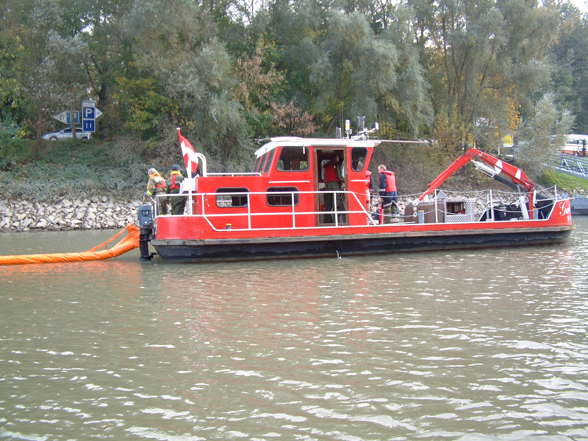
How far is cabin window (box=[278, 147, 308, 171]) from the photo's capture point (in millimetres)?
12445

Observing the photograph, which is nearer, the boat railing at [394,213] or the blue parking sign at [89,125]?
the boat railing at [394,213]

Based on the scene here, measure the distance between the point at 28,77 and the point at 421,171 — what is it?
2150 centimetres

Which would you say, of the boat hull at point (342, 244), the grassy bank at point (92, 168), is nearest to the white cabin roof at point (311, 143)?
the boat hull at point (342, 244)

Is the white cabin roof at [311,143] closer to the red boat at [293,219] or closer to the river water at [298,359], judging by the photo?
the red boat at [293,219]

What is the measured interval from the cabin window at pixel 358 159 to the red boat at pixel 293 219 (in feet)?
0.07

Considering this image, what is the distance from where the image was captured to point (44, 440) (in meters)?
3.78

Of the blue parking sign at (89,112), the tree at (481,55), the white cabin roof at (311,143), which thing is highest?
the tree at (481,55)

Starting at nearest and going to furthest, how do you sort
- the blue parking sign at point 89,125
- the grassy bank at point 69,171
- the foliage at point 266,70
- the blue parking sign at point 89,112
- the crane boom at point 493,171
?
the crane boom at point 493,171
the grassy bank at point 69,171
the foliage at point 266,70
the blue parking sign at point 89,112
the blue parking sign at point 89,125

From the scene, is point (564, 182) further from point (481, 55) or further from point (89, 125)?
point (89, 125)

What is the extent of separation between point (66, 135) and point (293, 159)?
24487 mm

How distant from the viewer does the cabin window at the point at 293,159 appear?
490 inches

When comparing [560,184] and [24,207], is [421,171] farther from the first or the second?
[24,207]

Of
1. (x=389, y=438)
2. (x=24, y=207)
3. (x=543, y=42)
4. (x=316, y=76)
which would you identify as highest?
(x=543, y=42)

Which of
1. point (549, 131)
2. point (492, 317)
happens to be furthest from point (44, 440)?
point (549, 131)
